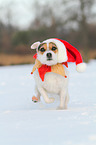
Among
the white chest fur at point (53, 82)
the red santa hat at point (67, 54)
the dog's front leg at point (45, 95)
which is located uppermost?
the red santa hat at point (67, 54)

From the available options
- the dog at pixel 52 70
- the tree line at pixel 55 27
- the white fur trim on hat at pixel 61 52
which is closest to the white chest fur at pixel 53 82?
the dog at pixel 52 70

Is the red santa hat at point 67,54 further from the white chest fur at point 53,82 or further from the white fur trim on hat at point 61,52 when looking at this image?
the white chest fur at point 53,82

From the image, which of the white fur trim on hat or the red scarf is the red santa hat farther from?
the red scarf

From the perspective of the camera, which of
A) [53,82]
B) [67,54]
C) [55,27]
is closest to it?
[53,82]

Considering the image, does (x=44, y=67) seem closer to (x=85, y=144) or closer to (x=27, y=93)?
(x=85, y=144)

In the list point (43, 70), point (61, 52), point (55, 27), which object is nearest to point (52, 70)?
point (43, 70)

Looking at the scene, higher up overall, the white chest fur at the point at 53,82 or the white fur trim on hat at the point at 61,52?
the white fur trim on hat at the point at 61,52

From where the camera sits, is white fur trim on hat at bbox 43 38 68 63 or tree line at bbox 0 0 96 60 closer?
white fur trim on hat at bbox 43 38 68 63

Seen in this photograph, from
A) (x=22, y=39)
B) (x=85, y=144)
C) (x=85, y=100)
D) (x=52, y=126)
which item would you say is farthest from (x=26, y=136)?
(x=22, y=39)

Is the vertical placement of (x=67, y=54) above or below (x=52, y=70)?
above

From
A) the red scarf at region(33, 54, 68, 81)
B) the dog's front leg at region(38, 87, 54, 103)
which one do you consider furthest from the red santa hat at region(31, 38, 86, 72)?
the dog's front leg at region(38, 87, 54, 103)

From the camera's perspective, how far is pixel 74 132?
1516 mm

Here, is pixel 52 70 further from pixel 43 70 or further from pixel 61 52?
pixel 61 52

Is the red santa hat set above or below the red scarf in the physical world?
above
